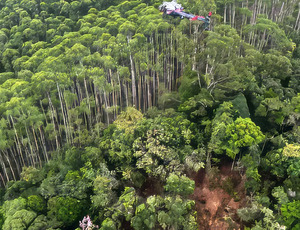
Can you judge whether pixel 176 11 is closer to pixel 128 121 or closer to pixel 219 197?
pixel 128 121

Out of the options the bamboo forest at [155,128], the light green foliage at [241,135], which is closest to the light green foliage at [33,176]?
the bamboo forest at [155,128]

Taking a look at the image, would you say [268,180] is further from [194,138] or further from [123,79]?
[123,79]

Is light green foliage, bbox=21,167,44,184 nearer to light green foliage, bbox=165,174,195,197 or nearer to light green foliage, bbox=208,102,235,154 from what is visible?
light green foliage, bbox=165,174,195,197

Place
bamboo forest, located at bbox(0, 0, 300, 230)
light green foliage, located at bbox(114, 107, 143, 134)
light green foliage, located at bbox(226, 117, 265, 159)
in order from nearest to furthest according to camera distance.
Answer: bamboo forest, located at bbox(0, 0, 300, 230)
light green foliage, located at bbox(226, 117, 265, 159)
light green foliage, located at bbox(114, 107, 143, 134)

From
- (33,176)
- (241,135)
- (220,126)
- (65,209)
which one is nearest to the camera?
(241,135)

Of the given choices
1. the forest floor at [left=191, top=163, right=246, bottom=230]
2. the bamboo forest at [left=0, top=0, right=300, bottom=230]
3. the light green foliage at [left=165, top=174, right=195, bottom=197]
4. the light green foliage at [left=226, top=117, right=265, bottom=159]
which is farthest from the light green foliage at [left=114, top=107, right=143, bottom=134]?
the light green foliage at [left=226, top=117, right=265, bottom=159]

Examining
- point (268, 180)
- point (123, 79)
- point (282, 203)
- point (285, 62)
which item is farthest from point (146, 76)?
point (282, 203)

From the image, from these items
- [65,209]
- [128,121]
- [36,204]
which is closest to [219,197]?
[128,121]
